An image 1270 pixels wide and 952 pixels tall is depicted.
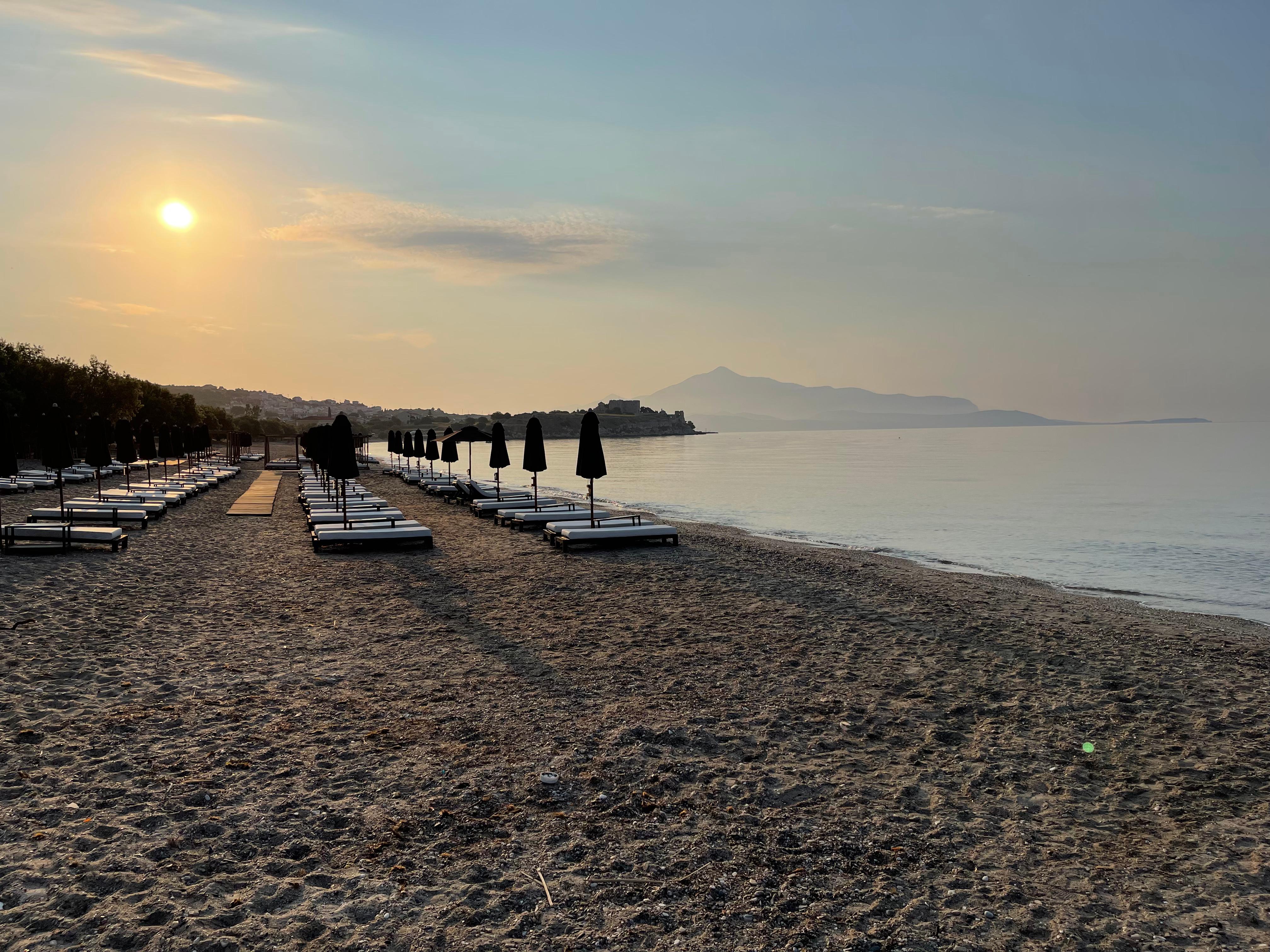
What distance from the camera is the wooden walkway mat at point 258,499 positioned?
66.3 ft

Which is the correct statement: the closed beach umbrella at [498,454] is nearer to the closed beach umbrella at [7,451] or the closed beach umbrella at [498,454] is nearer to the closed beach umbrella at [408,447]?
the closed beach umbrella at [7,451]

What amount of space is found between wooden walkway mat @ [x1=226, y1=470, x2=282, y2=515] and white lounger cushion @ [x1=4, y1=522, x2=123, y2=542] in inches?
258

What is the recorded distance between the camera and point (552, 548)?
1414cm

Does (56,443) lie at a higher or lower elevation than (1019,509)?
higher

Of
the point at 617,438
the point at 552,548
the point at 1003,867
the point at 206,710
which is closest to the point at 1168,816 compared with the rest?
the point at 1003,867

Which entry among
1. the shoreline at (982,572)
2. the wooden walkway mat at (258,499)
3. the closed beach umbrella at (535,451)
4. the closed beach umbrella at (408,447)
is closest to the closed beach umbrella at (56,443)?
the wooden walkway mat at (258,499)

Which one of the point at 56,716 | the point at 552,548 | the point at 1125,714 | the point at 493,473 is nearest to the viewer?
the point at 56,716

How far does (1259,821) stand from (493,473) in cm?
5579

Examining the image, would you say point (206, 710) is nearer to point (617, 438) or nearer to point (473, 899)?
point (473, 899)

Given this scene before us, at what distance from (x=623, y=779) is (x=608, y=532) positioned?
31.0 ft

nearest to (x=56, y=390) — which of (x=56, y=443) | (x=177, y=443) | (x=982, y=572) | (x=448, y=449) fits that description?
(x=177, y=443)

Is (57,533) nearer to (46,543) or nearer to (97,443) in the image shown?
(46,543)

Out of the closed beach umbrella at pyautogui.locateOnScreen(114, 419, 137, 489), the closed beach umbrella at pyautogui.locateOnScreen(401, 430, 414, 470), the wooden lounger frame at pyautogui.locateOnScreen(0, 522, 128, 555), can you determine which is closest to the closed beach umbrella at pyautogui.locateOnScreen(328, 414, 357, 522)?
the wooden lounger frame at pyautogui.locateOnScreen(0, 522, 128, 555)

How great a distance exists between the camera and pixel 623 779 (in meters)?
4.63
